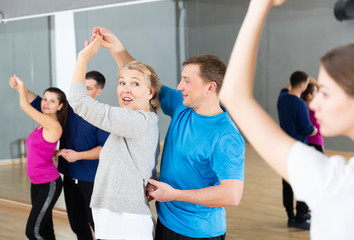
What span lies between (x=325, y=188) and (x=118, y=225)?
105cm

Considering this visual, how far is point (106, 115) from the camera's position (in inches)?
62.2

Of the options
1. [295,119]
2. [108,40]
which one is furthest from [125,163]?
[295,119]

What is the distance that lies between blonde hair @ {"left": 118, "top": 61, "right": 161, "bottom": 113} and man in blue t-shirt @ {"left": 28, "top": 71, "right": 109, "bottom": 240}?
1.08 meters

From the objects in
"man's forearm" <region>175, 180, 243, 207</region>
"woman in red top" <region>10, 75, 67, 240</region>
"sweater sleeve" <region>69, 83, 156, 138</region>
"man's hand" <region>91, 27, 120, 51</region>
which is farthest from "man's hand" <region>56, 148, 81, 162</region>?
"man's forearm" <region>175, 180, 243, 207</region>

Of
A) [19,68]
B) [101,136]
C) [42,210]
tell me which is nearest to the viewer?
[42,210]

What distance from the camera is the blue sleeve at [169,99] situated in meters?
2.02

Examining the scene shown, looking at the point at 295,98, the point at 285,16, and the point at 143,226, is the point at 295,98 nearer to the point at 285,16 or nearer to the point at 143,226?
the point at 285,16

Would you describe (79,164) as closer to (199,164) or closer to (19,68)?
(199,164)

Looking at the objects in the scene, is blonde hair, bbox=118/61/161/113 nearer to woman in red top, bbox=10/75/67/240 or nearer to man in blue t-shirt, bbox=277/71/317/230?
woman in red top, bbox=10/75/67/240

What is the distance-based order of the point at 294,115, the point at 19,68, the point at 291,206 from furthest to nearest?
the point at 19,68 → the point at 291,206 → the point at 294,115

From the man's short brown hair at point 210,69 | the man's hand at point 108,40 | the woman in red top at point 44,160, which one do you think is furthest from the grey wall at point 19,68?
the man's short brown hair at point 210,69

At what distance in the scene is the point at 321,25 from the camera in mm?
3260

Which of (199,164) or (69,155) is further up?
(199,164)

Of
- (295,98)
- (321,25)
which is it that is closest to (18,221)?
(295,98)
